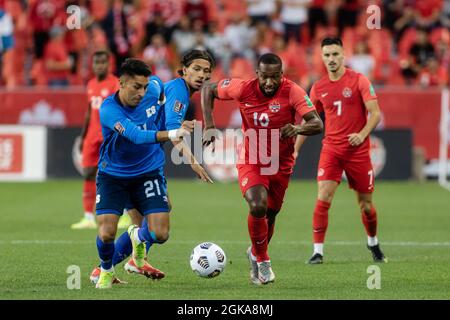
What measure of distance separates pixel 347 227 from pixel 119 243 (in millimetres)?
5847

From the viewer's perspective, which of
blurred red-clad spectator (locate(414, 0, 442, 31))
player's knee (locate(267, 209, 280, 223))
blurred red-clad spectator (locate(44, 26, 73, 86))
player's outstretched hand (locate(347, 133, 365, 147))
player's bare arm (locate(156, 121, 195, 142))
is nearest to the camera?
player's bare arm (locate(156, 121, 195, 142))

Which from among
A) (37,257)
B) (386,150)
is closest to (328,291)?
Result: (37,257)

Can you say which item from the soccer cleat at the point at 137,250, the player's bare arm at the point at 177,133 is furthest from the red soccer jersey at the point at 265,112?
the player's bare arm at the point at 177,133

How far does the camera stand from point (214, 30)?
23875 millimetres

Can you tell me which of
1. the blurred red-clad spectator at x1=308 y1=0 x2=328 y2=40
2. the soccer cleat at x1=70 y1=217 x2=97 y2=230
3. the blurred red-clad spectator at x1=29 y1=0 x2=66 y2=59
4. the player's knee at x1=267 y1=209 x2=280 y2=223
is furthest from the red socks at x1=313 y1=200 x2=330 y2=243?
the blurred red-clad spectator at x1=308 y1=0 x2=328 y2=40

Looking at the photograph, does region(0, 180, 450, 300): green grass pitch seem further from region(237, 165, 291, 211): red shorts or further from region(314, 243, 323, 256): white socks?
region(237, 165, 291, 211): red shorts

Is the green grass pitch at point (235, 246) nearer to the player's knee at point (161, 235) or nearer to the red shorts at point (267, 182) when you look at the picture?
the player's knee at point (161, 235)

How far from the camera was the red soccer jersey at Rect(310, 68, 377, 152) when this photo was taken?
37.7 ft

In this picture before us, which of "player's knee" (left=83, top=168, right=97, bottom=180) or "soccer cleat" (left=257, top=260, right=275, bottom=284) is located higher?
"player's knee" (left=83, top=168, right=97, bottom=180)

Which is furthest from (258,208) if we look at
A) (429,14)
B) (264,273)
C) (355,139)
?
(429,14)

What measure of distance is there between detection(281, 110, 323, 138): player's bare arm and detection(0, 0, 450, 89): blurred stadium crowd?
1293 cm
